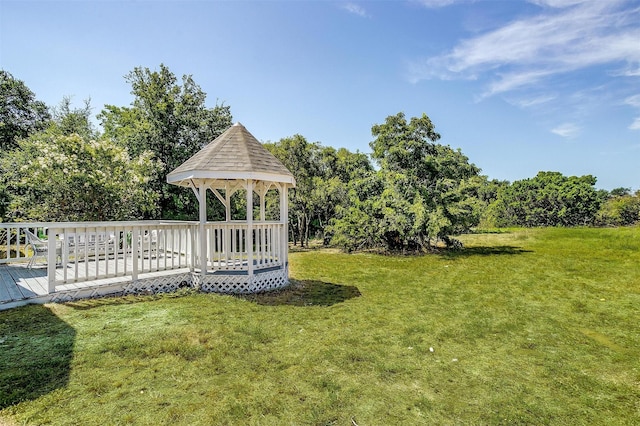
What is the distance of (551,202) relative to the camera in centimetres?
4147

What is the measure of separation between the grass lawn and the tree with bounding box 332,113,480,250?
22.8 feet

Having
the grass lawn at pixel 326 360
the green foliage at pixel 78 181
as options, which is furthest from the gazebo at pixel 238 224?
the green foliage at pixel 78 181

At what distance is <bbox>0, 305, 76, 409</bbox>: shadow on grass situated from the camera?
2855 millimetres

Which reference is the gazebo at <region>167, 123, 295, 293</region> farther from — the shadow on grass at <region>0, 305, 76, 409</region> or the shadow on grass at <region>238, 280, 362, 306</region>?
the shadow on grass at <region>0, 305, 76, 409</region>

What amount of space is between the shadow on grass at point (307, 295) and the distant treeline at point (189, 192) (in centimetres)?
658

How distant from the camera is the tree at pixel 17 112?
2228cm

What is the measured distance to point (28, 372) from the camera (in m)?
3.12

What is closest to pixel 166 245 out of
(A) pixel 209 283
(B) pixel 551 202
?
(A) pixel 209 283

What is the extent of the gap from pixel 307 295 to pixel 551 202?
4650 cm

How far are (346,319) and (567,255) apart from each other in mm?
12602

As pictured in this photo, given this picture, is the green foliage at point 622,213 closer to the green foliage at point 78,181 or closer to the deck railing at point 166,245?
the deck railing at point 166,245

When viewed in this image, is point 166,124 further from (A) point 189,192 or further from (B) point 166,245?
(B) point 166,245

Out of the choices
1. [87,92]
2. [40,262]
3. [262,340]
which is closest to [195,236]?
[262,340]

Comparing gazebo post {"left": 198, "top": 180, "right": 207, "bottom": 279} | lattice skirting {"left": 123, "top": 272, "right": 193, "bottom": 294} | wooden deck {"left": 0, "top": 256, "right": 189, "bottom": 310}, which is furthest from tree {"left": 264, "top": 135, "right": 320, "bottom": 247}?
wooden deck {"left": 0, "top": 256, "right": 189, "bottom": 310}
